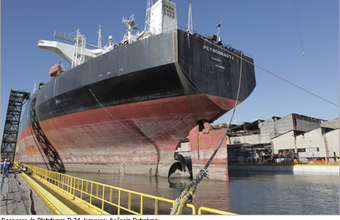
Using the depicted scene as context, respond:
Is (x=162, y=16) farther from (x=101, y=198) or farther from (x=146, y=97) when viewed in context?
(x=101, y=198)

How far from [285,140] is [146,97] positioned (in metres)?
28.2

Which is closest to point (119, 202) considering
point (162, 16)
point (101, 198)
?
point (101, 198)

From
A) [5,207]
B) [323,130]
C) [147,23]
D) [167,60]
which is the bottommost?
[5,207]

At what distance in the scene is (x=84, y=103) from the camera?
1669cm

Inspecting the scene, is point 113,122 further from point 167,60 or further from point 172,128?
point 167,60

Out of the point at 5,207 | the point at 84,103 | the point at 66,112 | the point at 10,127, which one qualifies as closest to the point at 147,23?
the point at 84,103

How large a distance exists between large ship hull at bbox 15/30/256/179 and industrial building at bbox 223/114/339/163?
52.6ft

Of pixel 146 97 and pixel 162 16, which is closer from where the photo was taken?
pixel 146 97

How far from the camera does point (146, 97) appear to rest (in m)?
13.8

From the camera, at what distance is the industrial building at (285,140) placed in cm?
2969

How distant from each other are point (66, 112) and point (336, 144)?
31.8m

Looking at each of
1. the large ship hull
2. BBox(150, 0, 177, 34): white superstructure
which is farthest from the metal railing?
BBox(150, 0, 177, 34): white superstructure

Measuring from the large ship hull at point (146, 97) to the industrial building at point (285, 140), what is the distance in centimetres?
1602

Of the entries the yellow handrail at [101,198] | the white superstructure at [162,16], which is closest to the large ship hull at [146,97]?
the white superstructure at [162,16]
